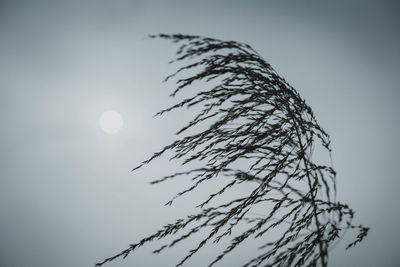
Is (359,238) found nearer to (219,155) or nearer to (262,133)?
(262,133)

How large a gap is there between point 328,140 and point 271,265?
92 centimetres

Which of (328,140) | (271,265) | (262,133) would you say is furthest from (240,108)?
(271,265)

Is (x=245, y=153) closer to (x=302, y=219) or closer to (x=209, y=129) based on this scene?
(x=209, y=129)

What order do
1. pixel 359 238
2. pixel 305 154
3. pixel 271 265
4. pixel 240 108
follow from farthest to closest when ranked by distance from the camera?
pixel 240 108, pixel 305 154, pixel 359 238, pixel 271 265

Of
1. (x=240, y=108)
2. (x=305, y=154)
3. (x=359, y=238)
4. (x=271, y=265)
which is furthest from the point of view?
(x=240, y=108)

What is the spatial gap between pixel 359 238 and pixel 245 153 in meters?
0.85

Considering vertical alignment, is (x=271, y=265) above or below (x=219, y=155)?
below

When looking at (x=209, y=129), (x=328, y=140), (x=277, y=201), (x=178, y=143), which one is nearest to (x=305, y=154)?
(x=328, y=140)

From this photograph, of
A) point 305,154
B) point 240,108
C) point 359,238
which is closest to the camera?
point 359,238

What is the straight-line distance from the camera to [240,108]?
166 centimetres

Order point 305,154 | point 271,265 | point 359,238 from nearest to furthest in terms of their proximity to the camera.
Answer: point 271,265 < point 359,238 < point 305,154

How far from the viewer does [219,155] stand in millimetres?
1541

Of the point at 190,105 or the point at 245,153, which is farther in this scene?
the point at 190,105

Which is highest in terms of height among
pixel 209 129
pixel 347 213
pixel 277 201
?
pixel 209 129
